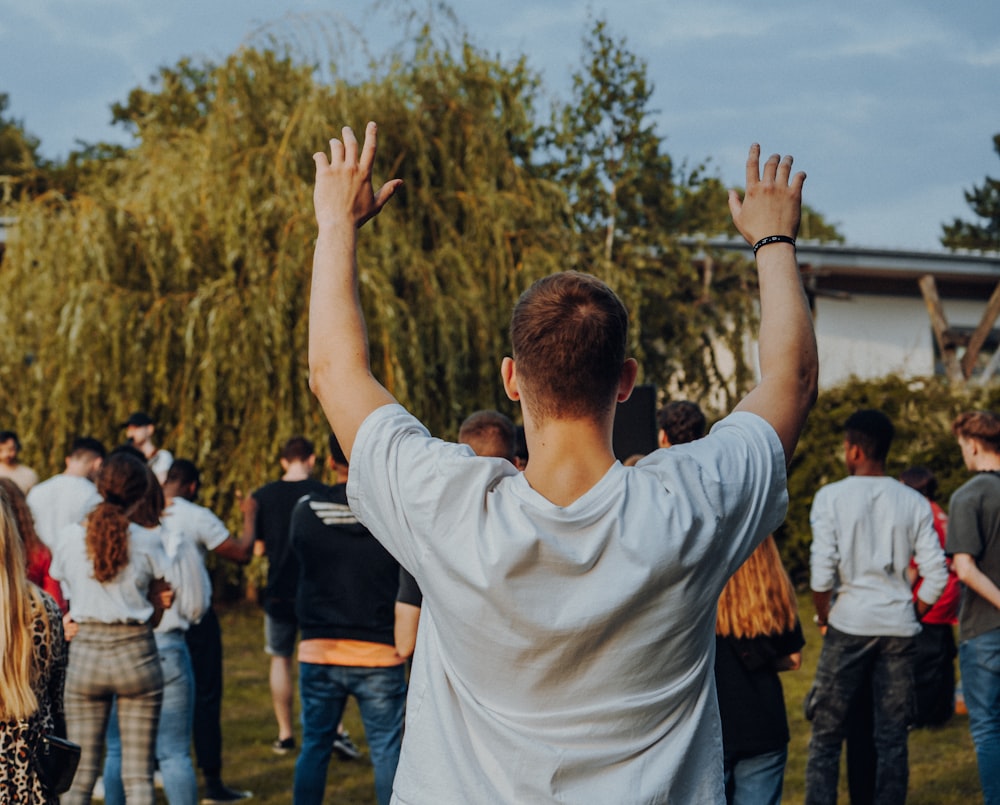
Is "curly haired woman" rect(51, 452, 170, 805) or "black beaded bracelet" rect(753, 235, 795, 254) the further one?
"curly haired woman" rect(51, 452, 170, 805)

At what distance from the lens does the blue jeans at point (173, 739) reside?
19.1ft

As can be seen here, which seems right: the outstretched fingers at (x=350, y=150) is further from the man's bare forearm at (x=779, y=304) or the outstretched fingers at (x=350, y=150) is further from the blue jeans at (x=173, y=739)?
the blue jeans at (x=173, y=739)

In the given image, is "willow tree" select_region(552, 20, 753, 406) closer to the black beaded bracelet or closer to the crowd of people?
the crowd of people

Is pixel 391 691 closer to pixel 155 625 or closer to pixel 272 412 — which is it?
pixel 155 625

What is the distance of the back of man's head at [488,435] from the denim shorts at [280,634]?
3.67 m

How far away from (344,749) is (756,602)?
4.51 metres

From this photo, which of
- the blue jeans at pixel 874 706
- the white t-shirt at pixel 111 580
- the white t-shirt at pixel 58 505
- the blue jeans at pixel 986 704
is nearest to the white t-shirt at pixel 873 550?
the blue jeans at pixel 874 706

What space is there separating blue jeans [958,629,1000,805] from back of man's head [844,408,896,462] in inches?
43.5

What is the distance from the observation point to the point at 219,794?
7367 mm

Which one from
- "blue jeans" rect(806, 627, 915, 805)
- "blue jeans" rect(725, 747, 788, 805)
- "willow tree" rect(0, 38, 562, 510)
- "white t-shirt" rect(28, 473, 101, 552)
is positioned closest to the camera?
"blue jeans" rect(725, 747, 788, 805)

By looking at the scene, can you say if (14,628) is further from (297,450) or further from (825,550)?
(297,450)

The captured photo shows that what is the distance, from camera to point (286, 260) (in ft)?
40.8

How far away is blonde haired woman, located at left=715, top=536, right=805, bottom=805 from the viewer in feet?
15.3

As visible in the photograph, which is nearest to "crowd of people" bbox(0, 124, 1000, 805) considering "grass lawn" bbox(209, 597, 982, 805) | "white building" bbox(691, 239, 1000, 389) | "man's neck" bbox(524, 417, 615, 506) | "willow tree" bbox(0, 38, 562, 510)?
"man's neck" bbox(524, 417, 615, 506)
